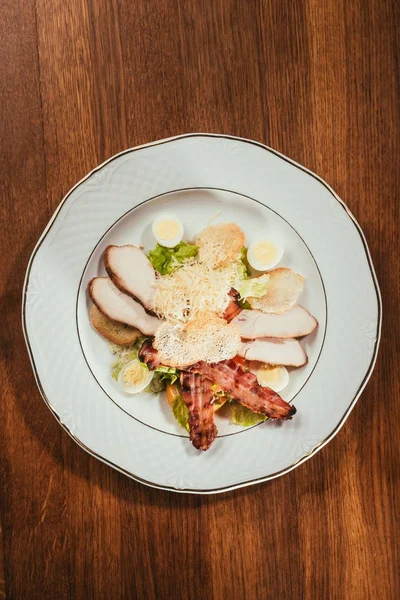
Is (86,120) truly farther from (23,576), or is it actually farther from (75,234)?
(23,576)

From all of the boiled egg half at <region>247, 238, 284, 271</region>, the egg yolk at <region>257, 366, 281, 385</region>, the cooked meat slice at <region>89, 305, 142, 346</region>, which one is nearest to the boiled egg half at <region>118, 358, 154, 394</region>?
the cooked meat slice at <region>89, 305, 142, 346</region>

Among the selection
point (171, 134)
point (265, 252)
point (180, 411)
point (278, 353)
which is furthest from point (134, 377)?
point (171, 134)

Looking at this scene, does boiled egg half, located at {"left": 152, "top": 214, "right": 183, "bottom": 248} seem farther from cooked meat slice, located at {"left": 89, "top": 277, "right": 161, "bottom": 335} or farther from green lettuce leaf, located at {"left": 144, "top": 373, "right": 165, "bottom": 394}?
green lettuce leaf, located at {"left": 144, "top": 373, "right": 165, "bottom": 394}

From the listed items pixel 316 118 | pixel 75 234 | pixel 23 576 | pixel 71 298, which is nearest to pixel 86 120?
pixel 75 234

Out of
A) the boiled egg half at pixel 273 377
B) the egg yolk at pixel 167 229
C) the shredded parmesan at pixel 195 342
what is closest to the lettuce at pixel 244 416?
the boiled egg half at pixel 273 377

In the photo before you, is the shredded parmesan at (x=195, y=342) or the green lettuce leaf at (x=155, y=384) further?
the green lettuce leaf at (x=155, y=384)

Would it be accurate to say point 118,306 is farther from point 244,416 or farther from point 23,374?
point 244,416

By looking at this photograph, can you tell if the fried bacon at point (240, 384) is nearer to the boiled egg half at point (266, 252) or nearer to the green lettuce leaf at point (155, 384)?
the green lettuce leaf at point (155, 384)
